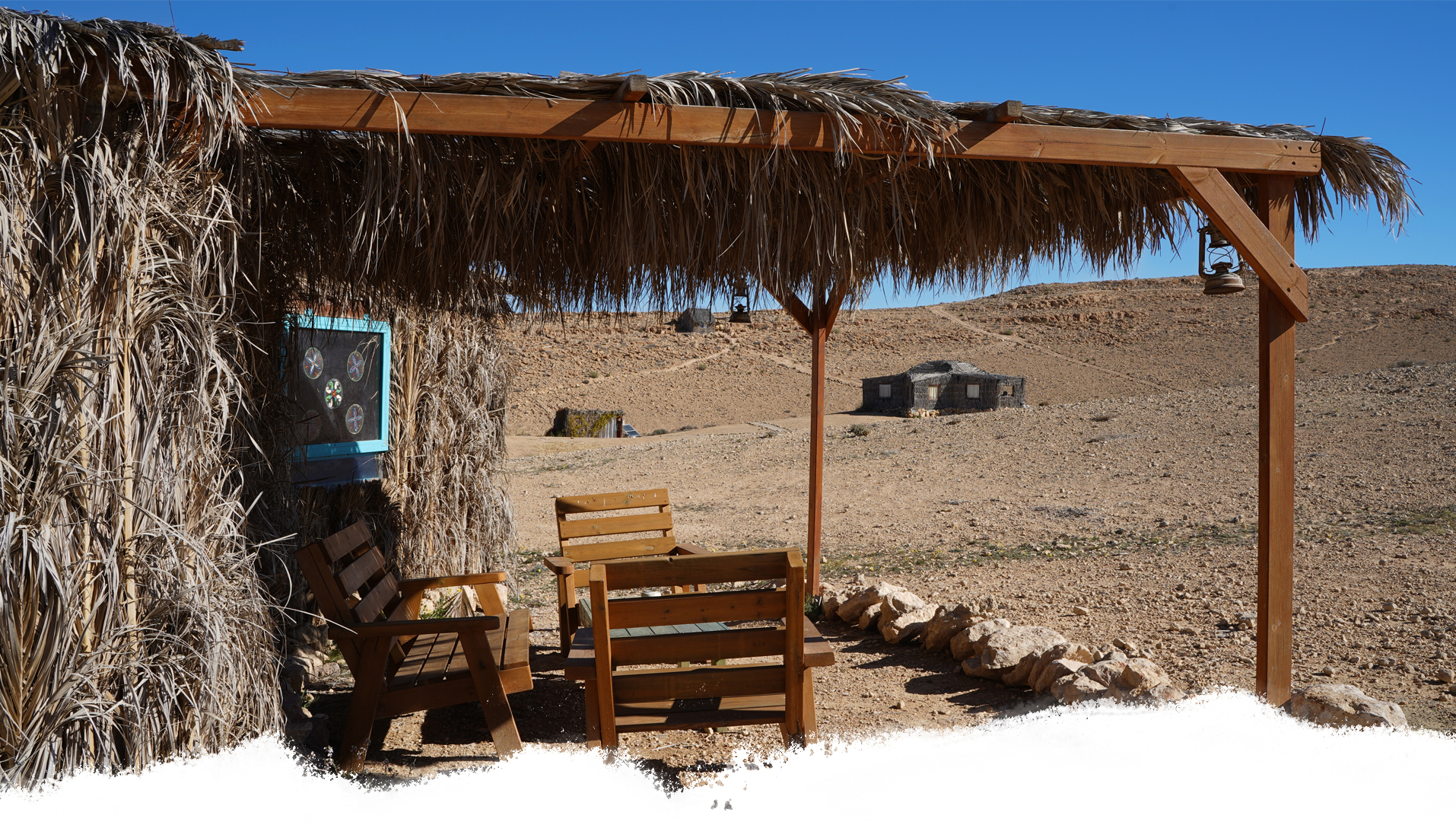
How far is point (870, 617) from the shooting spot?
5035 millimetres

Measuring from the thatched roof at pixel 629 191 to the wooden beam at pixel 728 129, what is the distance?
2.2 inches

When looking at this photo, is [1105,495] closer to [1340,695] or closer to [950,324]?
[1340,695]

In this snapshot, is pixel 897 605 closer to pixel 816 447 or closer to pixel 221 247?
pixel 816 447

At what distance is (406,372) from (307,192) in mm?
1898

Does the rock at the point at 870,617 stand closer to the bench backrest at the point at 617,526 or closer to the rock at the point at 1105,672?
the bench backrest at the point at 617,526

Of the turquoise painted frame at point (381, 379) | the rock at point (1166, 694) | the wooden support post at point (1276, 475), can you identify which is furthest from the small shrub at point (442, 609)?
the wooden support post at point (1276, 475)

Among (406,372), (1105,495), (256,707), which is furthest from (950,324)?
(256,707)

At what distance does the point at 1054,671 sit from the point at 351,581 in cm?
285

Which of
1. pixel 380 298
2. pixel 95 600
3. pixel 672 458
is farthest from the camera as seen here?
pixel 672 458

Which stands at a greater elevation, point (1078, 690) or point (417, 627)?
point (417, 627)

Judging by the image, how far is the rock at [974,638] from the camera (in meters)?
4.22

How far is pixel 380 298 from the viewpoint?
15.1 ft

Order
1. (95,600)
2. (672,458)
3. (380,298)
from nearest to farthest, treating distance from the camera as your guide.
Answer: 1. (95,600)
2. (380,298)
3. (672,458)

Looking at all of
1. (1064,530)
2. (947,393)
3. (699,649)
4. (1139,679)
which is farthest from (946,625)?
(947,393)
